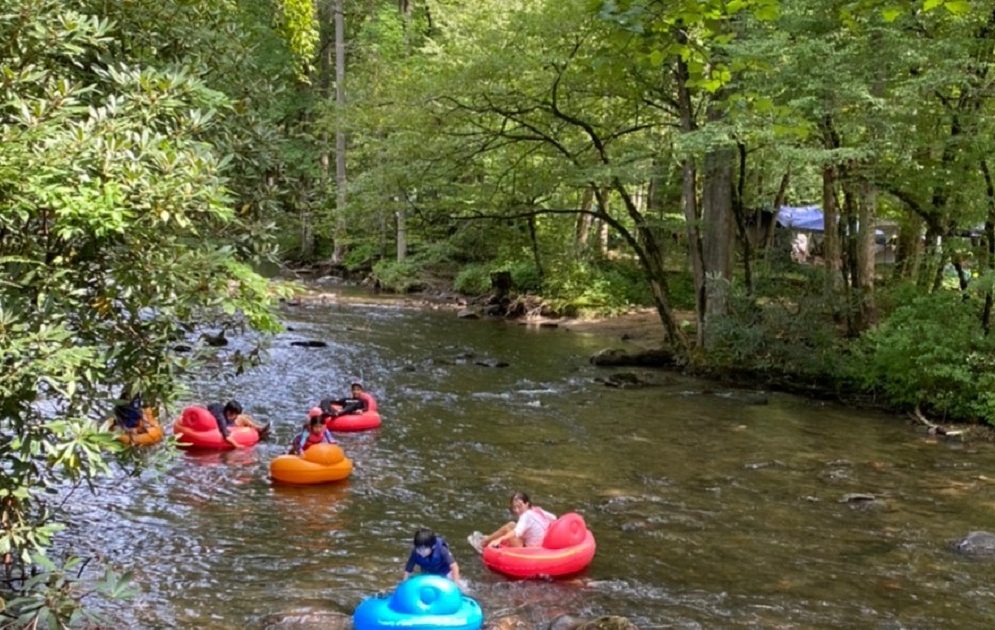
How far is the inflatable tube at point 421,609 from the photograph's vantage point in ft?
21.5

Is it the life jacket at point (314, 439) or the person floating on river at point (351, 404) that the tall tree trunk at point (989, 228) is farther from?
the life jacket at point (314, 439)

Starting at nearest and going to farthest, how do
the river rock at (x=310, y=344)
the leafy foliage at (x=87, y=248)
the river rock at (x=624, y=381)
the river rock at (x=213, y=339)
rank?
the leafy foliage at (x=87, y=248) → the river rock at (x=213, y=339) → the river rock at (x=624, y=381) → the river rock at (x=310, y=344)

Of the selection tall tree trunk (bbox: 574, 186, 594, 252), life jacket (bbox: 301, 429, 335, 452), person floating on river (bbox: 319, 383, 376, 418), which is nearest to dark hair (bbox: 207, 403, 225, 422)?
life jacket (bbox: 301, 429, 335, 452)

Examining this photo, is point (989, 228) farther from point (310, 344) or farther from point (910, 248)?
point (310, 344)

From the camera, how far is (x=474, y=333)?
23.7m

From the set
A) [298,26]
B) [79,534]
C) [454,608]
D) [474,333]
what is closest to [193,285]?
[454,608]

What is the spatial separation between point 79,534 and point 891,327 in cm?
1257

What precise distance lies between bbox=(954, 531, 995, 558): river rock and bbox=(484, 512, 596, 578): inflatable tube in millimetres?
3801

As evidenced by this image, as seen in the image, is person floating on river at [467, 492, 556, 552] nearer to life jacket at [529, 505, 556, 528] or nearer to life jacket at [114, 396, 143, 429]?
life jacket at [529, 505, 556, 528]

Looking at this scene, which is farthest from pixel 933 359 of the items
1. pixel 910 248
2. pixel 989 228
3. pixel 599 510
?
pixel 910 248

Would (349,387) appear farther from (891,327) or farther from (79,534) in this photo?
(891,327)

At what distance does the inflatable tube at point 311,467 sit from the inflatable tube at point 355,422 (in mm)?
2154

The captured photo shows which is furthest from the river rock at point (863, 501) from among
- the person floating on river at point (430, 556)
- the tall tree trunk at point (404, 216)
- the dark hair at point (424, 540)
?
the tall tree trunk at point (404, 216)

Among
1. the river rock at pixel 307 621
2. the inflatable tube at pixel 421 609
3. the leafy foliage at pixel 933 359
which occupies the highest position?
the leafy foliage at pixel 933 359
